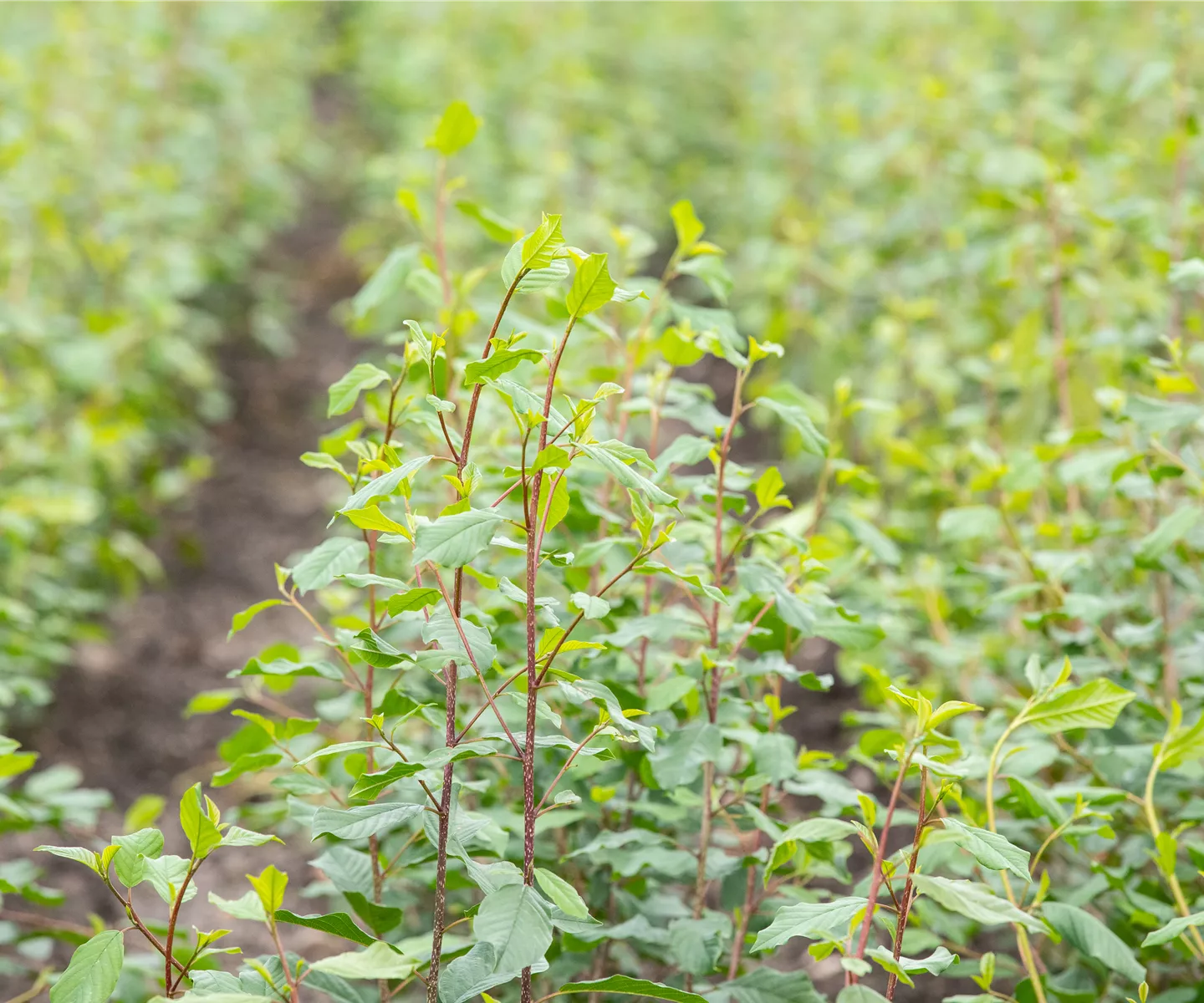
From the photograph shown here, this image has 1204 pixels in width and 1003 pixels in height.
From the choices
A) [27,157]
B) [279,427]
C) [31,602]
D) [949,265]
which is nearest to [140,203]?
[27,157]

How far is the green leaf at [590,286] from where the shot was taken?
1099 mm

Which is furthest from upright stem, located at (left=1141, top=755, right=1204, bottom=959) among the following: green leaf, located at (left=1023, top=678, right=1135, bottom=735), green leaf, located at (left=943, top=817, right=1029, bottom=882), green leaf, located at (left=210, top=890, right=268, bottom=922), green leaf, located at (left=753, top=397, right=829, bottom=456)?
green leaf, located at (left=210, top=890, right=268, bottom=922)

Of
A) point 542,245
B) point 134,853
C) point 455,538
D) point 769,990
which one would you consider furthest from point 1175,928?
point 134,853

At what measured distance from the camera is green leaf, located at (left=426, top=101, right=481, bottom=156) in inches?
59.6

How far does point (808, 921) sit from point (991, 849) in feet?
0.64

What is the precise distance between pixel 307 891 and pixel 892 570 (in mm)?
1578

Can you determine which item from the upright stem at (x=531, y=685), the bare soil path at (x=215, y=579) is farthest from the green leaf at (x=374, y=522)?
the bare soil path at (x=215, y=579)

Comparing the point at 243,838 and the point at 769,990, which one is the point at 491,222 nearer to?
the point at 243,838

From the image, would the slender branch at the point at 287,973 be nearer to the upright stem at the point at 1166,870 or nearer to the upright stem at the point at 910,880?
the upright stem at the point at 910,880

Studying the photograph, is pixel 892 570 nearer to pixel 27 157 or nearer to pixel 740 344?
pixel 740 344

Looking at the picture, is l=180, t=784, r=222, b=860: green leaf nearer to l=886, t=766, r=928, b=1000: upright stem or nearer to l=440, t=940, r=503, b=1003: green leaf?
l=440, t=940, r=503, b=1003: green leaf

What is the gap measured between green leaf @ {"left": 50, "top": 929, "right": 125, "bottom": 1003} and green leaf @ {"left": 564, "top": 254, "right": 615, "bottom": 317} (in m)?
0.79

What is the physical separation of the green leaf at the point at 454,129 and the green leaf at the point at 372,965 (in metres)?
1.04

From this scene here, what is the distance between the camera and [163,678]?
123 inches
